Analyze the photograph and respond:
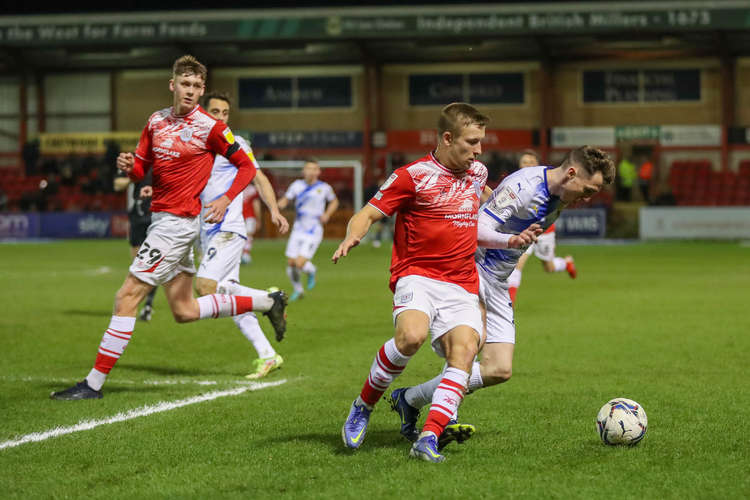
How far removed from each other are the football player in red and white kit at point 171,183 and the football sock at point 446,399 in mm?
2578

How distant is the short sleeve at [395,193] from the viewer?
17.9 ft

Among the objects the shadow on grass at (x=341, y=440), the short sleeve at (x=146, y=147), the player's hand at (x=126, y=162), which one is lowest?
the shadow on grass at (x=341, y=440)

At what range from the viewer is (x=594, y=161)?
5496 mm

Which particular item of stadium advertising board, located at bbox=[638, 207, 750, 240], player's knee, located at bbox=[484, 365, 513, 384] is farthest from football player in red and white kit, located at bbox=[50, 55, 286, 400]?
stadium advertising board, located at bbox=[638, 207, 750, 240]

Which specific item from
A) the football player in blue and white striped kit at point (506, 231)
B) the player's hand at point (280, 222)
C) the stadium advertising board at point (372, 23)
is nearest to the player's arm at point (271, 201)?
the player's hand at point (280, 222)

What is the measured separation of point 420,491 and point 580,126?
112 ft

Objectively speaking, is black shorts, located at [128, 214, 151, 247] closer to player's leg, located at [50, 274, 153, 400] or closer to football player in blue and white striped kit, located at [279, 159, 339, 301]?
football player in blue and white striped kit, located at [279, 159, 339, 301]

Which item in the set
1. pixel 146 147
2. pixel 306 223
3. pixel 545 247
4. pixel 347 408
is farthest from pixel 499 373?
pixel 306 223

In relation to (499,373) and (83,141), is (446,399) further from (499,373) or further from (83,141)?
(83,141)

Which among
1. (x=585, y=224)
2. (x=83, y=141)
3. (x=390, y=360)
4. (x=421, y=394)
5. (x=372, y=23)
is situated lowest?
(x=421, y=394)

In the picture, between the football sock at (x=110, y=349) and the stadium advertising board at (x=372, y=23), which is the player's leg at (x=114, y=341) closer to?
the football sock at (x=110, y=349)

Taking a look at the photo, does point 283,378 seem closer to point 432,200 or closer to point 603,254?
point 432,200

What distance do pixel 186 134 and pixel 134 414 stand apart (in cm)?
206

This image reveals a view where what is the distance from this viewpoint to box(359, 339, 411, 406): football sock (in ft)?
17.6
